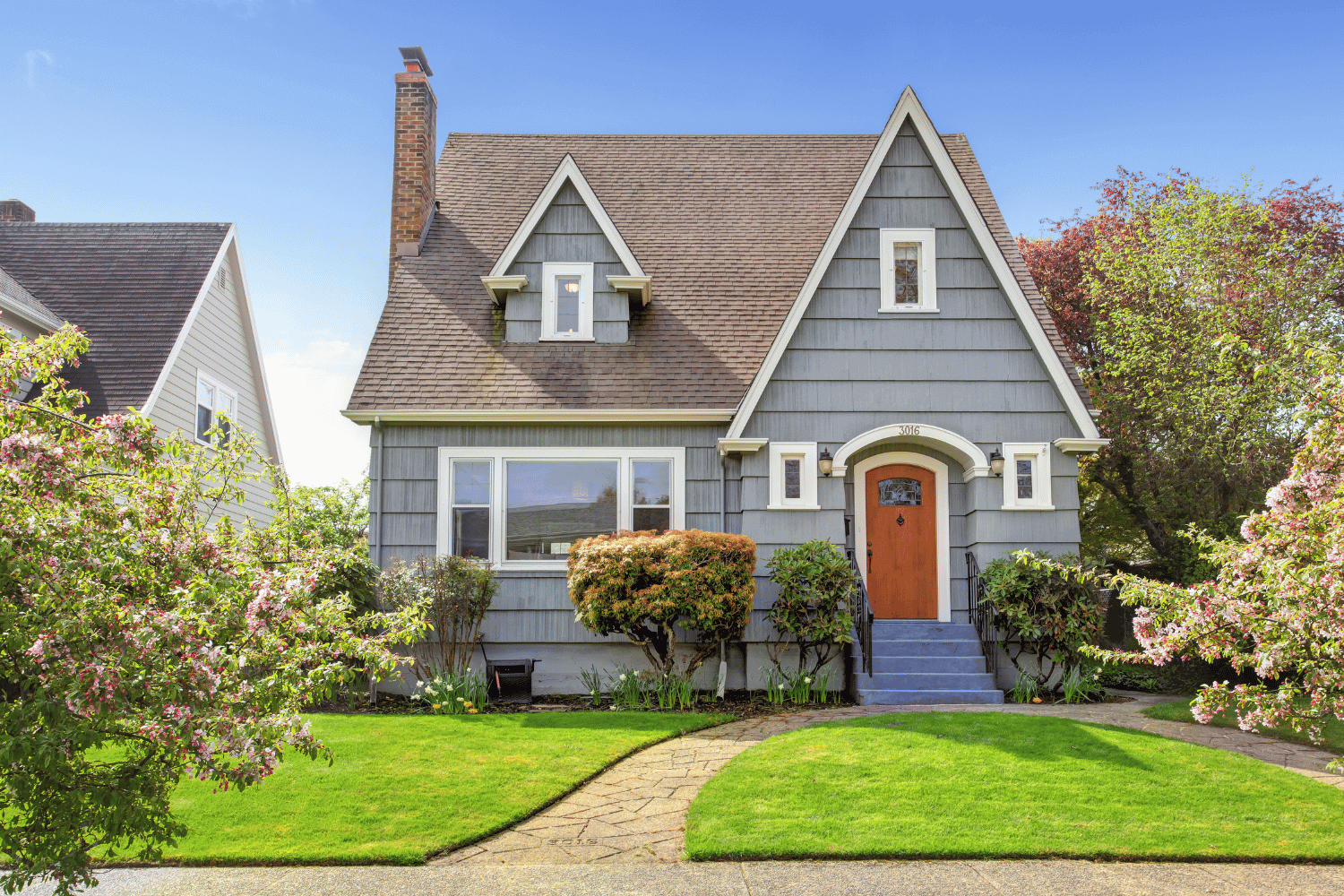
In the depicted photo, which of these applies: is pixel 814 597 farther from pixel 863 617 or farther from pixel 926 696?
pixel 926 696

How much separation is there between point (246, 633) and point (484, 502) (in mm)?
7953

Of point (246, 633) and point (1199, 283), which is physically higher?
point (1199, 283)

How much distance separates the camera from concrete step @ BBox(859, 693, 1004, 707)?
35.4 ft

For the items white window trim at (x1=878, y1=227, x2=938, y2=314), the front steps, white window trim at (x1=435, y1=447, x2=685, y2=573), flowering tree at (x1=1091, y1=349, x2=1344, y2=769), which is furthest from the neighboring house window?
flowering tree at (x1=1091, y1=349, x2=1344, y2=769)

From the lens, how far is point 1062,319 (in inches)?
725

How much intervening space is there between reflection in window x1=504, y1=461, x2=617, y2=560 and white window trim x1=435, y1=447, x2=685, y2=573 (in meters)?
0.09

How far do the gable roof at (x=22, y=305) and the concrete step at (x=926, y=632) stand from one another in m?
13.1

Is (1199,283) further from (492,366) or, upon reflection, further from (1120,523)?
(492,366)

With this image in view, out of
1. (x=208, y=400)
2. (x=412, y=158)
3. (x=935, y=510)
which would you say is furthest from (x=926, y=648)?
(x=208, y=400)

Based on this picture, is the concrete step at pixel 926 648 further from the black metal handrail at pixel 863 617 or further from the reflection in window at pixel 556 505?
the reflection in window at pixel 556 505

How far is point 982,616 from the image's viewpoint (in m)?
11.8

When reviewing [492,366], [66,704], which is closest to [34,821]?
[66,704]

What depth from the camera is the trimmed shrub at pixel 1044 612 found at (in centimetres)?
1090

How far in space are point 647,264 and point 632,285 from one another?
1.46 meters
